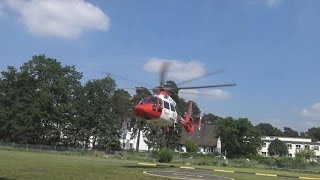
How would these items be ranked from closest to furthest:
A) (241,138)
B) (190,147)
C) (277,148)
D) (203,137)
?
(241,138) → (190,147) → (203,137) → (277,148)

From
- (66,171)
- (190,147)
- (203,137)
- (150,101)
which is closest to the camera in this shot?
(66,171)

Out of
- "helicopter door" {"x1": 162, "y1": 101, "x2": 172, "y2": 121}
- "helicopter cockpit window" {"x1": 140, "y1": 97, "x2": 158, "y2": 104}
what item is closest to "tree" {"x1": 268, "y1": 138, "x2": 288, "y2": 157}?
"helicopter door" {"x1": 162, "y1": 101, "x2": 172, "y2": 121}

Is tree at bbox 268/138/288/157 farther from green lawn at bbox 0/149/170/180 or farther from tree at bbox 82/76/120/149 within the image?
green lawn at bbox 0/149/170/180

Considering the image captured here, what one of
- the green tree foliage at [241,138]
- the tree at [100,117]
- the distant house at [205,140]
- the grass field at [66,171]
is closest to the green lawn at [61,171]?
the grass field at [66,171]

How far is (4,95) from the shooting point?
116375 mm

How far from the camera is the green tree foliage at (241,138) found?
443 feet

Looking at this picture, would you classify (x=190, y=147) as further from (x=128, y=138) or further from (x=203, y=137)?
(x=203, y=137)

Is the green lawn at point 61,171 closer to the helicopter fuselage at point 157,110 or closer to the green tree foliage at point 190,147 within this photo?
the helicopter fuselage at point 157,110

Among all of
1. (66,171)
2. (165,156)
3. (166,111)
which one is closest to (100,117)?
(165,156)

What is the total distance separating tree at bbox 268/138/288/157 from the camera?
194000 millimetres

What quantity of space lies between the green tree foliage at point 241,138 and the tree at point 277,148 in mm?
60954

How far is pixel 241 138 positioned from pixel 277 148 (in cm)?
6487

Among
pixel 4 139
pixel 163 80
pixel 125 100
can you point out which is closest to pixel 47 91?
pixel 4 139

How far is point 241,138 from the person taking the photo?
13562 cm
